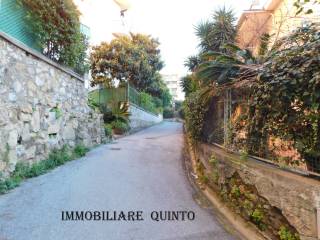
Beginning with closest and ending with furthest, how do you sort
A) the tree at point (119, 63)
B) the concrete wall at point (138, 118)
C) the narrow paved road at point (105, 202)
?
the narrow paved road at point (105, 202) < the concrete wall at point (138, 118) < the tree at point (119, 63)

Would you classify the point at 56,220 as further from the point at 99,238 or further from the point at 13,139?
the point at 13,139

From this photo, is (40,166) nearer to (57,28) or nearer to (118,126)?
(57,28)

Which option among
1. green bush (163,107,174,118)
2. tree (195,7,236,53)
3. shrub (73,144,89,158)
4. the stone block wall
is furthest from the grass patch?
green bush (163,107,174,118)

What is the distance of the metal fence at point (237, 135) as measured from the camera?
3521 millimetres

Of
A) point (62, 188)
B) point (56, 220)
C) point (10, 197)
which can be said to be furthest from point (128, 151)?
point (56, 220)

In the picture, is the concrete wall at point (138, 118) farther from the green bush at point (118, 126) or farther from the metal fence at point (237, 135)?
the metal fence at point (237, 135)

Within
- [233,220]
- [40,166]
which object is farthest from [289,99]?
[40,166]

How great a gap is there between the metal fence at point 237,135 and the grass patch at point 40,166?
3.94 meters

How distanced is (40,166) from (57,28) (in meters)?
3.79

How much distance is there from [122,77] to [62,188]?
15748 mm

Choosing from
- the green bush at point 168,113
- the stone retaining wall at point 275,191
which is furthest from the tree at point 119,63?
the green bush at point 168,113

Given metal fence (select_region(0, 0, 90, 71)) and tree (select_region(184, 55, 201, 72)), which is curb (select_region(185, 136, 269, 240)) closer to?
metal fence (select_region(0, 0, 90, 71))

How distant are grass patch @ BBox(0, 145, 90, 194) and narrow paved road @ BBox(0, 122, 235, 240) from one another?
0.58ft

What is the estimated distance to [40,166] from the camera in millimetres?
7113
